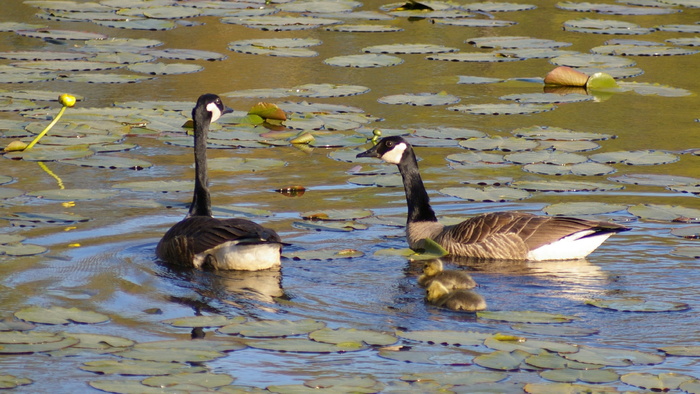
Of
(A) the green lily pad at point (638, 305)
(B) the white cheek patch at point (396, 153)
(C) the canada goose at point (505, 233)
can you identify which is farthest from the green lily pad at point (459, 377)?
(B) the white cheek patch at point (396, 153)

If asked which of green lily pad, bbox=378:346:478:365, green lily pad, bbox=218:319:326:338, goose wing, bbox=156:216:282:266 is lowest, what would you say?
green lily pad, bbox=378:346:478:365

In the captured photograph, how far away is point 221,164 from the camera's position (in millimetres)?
11234

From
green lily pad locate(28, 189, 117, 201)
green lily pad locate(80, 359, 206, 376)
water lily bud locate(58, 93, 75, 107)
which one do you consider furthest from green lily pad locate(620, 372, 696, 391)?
A: water lily bud locate(58, 93, 75, 107)

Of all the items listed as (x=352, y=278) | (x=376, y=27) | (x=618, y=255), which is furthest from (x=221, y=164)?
(x=376, y=27)

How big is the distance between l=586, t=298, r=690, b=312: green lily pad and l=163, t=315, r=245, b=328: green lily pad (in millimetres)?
2387

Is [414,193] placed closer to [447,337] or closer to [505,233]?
[505,233]

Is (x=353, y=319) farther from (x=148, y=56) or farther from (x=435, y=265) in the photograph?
(x=148, y=56)

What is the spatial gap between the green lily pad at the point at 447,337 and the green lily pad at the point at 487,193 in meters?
3.47

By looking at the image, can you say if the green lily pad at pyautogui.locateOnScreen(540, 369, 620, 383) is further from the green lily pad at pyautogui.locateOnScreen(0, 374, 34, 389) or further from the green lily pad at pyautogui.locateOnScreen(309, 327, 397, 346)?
the green lily pad at pyautogui.locateOnScreen(0, 374, 34, 389)

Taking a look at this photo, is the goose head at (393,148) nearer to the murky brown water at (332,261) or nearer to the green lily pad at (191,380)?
the murky brown water at (332,261)

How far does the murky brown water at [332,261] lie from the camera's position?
7027mm

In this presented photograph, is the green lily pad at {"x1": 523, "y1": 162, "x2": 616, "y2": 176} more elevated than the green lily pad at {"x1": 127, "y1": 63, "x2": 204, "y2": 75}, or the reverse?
the green lily pad at {"x1": 127, "y1": 63, "x2": 204, "y2": 75}

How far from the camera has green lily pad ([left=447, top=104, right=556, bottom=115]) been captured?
43.1 feet

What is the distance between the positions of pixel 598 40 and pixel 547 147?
21.6ft
